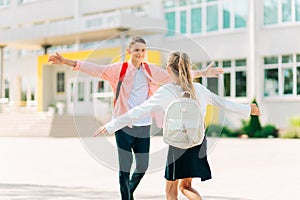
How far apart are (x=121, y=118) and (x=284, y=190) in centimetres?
363

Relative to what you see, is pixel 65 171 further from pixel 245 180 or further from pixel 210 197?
pixel 210 197

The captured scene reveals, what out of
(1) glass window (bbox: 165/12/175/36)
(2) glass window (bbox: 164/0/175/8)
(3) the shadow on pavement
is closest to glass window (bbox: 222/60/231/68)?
(1) glass window (bbox: 165/12/175/36)

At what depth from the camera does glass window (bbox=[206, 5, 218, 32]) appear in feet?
92.1

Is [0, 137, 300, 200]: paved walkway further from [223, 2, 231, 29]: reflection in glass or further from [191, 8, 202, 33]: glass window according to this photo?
[191, 8, 202, 33]: glass window

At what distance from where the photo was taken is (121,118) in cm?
462

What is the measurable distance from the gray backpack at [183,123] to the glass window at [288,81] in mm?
21307

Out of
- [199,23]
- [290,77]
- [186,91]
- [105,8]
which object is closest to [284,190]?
[186,91]

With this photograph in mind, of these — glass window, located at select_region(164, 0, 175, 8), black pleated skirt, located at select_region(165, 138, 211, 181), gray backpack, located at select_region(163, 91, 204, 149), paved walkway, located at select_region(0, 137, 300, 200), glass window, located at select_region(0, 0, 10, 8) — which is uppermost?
glass window, located at select_region(0, 0, 10, 8)

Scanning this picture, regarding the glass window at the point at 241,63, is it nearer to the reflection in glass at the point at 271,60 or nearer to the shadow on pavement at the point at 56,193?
the reflection in glass at the point at 271,60

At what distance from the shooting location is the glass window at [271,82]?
25766 mm

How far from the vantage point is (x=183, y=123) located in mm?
4508

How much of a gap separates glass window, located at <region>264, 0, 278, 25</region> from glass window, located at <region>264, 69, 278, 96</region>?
7.04ft

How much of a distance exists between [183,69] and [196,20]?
24866 mm

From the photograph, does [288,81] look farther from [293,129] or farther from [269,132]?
[293,129]
